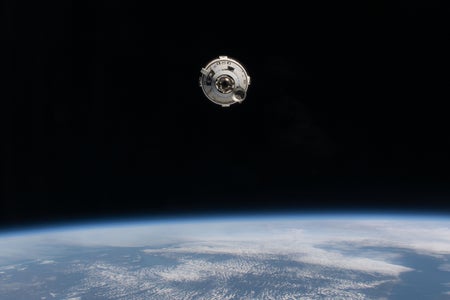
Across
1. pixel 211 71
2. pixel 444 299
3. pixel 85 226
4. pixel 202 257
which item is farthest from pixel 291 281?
pixel 85 226

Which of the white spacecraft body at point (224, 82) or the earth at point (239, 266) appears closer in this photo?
the white spacecraft body at point (224, 82)

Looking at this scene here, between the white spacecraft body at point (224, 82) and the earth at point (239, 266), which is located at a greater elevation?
the white spacecraft body at point (224, 82)

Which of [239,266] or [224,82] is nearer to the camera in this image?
[224,82]

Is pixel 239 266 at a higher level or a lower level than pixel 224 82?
lower

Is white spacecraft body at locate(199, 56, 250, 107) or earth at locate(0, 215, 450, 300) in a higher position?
white spacecraft body at locate(199, 56, 250, 107)

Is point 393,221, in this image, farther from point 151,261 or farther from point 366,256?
point 151,261
